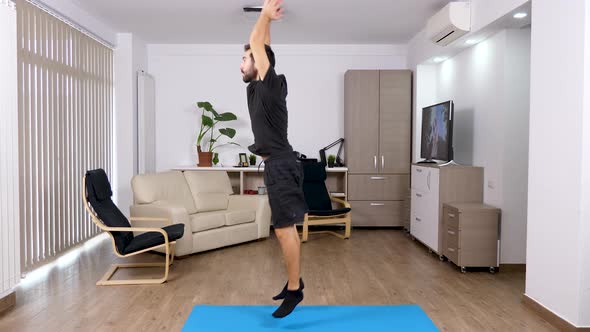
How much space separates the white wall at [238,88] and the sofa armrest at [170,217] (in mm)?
2289

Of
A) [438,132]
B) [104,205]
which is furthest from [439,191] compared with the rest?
[104,205]

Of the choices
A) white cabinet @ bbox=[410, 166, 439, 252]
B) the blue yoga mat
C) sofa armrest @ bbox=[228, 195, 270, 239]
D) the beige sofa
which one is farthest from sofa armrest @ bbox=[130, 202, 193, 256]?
white cabinet @ bbox=[410, 166, 439, 252]

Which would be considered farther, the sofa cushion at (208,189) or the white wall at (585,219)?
the sofa cushion at (208,189)

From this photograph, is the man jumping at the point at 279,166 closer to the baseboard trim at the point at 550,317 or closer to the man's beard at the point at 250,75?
the man's beard at the point at 250,75

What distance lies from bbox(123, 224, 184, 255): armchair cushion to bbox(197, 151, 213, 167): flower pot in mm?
2567

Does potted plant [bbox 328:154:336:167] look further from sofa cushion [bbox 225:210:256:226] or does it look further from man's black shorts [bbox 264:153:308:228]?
man's black shorts [bbox 264:153:308:228]

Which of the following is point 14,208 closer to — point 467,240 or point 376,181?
point 467,240

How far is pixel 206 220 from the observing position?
17.4ft

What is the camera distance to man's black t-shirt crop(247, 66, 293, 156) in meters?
2.77

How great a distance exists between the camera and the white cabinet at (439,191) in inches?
196

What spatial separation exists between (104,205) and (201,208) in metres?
1.61

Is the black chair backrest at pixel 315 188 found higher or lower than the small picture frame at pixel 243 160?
lower

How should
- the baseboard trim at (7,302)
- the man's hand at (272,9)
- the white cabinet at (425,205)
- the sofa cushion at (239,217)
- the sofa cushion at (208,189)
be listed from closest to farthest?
1. the man's hand at (272,9)
2. the baseboard trim at (7,302)
3. the white cabinet at (425,205)
4. the sofa cushion at (239,217)
5. the sofa cushion at (208,189)

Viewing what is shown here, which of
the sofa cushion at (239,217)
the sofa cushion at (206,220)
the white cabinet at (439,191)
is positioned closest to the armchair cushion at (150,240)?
the sofa cushion at (206,220)
